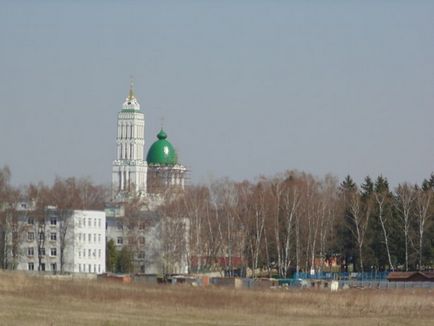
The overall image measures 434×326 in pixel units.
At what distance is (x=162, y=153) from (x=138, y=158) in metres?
3.90

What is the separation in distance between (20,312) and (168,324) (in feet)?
16.9

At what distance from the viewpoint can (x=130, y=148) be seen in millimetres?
166500

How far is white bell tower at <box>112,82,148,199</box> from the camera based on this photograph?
16400 cm

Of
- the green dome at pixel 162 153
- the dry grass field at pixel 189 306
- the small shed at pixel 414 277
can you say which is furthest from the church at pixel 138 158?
the dry grass field at pixel 189 306

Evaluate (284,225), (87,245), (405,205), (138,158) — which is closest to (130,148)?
(138,158)

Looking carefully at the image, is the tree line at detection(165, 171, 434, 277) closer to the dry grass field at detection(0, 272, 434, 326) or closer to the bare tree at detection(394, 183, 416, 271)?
the bare tree at detection(394, 183, 416, 271)

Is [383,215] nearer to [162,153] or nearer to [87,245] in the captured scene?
[87,245]

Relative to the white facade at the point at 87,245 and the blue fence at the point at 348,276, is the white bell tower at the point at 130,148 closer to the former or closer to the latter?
the white facade at the point at 87,245

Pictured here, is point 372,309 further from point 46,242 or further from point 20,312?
point 46,242

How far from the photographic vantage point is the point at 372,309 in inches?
2205

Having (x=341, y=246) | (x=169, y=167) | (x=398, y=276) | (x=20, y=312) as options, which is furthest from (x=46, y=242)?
(x=20, y=312)

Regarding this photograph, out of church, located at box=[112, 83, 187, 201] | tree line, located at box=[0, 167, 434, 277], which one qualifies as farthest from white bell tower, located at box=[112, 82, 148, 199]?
tree line, located at box=[0, 167, 434, 277]

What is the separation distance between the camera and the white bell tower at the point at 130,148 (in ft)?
538

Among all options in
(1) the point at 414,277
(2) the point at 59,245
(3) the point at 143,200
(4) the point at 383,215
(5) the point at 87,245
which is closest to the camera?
(1) the point at 414,277
